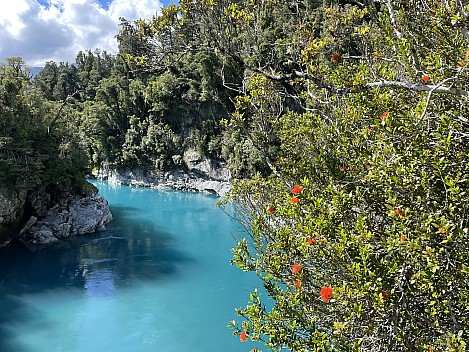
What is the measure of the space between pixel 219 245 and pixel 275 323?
1539 cm

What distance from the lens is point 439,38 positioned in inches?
130

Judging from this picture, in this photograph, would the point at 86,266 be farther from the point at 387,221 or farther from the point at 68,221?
the point at 387,221

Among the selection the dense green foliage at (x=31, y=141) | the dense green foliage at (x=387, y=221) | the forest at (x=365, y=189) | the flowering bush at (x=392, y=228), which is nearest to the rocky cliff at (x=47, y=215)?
the dense green foliage at (x=31, y=141)

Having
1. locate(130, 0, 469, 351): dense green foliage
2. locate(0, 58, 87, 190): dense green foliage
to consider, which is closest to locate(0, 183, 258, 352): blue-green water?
locate(0, 58, 87, 190): dense green foliage

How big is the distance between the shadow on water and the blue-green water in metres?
0.04

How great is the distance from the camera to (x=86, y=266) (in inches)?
603

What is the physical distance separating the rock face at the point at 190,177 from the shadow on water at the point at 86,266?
36.6 ft

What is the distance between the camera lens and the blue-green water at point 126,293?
10219mm

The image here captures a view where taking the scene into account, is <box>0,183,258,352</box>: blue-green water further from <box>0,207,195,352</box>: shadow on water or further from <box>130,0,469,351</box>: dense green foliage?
<box>130,0,469,351</box>: dense green foliage

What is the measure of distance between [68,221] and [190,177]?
1470cm

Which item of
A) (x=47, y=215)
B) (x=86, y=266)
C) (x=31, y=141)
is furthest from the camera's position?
(x=47, y=215)

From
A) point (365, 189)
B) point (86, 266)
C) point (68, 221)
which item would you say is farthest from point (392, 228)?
point (68, 221)

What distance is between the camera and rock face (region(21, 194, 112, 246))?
17.7 m

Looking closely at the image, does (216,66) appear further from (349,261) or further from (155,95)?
(349,261)
